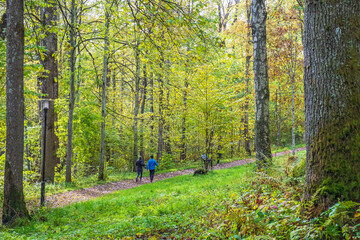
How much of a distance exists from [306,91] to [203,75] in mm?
11386

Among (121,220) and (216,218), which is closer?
(216,218)

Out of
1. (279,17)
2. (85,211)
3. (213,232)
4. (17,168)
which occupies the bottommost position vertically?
(85,211)

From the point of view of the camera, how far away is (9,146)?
659 cm

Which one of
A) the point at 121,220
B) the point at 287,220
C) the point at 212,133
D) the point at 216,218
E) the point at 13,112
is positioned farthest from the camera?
the point at 212,133

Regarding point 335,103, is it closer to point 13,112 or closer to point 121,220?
point 121,220

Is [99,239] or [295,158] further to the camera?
[295,158]

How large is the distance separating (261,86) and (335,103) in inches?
185

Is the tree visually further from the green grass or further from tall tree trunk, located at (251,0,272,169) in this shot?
tall tree trunk, located at (251,0,272,169)

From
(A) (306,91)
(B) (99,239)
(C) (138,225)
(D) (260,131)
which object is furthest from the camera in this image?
(D) (260,131)

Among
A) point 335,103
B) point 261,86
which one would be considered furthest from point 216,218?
point 261,86

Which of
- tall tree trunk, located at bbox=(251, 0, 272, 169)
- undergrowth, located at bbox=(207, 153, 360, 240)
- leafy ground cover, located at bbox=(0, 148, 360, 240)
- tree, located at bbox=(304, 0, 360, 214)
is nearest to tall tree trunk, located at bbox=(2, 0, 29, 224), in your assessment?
leafy ground cover, located at bbox=(0, 148, 360, 240)

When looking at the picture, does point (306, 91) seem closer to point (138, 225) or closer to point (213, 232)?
point (213, 232)

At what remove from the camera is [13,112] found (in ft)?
21.6

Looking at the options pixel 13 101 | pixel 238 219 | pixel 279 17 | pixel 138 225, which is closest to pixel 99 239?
pixel 138 225
